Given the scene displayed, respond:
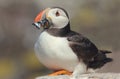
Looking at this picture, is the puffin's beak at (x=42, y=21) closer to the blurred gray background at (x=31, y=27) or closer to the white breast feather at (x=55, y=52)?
the white breast feather at (x=55, y=52)

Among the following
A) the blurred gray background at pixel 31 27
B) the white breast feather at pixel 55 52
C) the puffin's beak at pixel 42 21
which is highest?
the puffin's beak at pixel 42 21

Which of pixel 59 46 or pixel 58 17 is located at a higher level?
pixel 58 17

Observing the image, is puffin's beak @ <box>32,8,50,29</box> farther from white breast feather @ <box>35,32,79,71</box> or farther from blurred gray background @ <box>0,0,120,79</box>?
blurred gray background @ <box>0,0,120,79</box>

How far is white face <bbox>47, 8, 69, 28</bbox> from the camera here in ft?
10.4

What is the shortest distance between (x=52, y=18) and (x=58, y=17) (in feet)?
0.11

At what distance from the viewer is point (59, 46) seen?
3.16 m

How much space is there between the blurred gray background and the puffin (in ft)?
12.7

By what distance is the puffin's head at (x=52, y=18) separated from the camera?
10.3 feet

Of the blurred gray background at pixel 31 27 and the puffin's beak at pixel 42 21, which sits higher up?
the puffin's beak at pixel 42 21

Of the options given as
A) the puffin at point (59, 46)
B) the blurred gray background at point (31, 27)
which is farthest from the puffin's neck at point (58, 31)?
the blurred gray background at point (31, 27)

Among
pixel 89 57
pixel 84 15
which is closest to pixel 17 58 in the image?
pixel 84 15

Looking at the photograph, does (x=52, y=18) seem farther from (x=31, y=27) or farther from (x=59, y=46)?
(x=31, y=27)

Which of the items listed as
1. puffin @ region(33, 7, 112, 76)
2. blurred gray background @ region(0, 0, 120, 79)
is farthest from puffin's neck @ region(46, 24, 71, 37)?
blurred gray background @ region(0, 0, 120, 79)

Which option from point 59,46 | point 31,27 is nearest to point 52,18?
point 59,46
